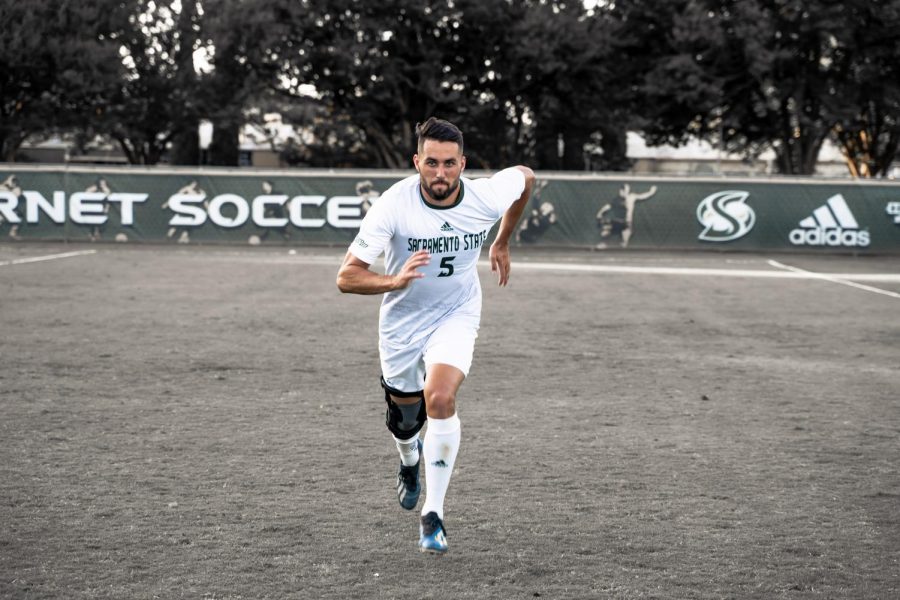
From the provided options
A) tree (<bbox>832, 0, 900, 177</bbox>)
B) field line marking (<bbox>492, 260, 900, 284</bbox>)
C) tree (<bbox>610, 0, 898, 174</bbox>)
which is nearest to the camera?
field line marking (<bbox>492, 260, 900, 284</bbox>)

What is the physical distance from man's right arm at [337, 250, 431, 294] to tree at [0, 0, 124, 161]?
4010cm

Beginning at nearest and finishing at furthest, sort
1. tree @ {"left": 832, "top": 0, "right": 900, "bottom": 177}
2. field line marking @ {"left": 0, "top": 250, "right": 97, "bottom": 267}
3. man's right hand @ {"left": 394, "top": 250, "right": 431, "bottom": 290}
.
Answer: man's right hand @ {"left": 394, "top": 250, "right": 431, "bottom": 290} < field line marking @ {"left": 0, "top": 250, "right": 97, "bottom": 267} < tree @ {"left": 832, "top": 0, "right": 900, "bottom": 177}

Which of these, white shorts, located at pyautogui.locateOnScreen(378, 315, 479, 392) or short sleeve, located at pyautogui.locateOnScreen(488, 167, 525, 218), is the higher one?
short sleeve, located at pyautogui.locateOnScreen(488, 167, 525, 218)

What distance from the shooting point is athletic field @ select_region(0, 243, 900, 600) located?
486 cm

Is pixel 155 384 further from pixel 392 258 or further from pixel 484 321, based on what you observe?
pixel 484 321

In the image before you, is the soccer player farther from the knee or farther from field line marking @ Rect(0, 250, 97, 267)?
field line marking @ Rect(0, 250, 97, 267)

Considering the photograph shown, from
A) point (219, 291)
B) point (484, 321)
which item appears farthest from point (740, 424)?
point (219, 291)

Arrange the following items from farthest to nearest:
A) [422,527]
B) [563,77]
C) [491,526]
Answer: [563,77] → [491,526] → [422,527]

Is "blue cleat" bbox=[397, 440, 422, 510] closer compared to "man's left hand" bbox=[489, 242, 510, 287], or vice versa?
"blue cleat" bbox=[397, 440, 422, 510]

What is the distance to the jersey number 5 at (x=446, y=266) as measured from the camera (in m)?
5.80

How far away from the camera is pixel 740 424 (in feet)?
26.8

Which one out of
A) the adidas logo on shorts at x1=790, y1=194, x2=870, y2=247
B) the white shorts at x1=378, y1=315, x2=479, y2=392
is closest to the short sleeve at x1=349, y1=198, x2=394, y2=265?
the white shorts at x1=378, y1=315, x2=479, y2=392

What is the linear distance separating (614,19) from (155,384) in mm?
38717

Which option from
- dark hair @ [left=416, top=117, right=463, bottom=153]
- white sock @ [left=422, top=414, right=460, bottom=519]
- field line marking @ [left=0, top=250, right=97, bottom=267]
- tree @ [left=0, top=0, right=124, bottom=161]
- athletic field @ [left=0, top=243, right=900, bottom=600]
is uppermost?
tree @ [left=0, top=0, right=124, bottom=161]
